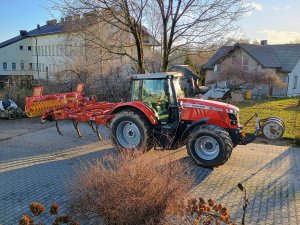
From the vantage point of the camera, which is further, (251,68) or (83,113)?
(251,68)

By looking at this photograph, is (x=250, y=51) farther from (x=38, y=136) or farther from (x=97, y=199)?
(x=97, y=199)

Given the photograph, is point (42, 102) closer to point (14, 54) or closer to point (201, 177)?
point (201, 177)

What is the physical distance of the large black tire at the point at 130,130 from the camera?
7.73m

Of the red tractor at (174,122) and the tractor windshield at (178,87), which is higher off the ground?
the tractor windshield at (178,87)

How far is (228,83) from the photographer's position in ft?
86.5

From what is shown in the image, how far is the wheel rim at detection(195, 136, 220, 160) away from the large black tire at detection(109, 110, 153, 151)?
4.35ft

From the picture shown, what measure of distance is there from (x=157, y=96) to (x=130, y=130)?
3.91 feet

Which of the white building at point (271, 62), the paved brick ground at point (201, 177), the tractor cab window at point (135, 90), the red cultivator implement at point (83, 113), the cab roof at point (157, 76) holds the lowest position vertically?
the paved brick ground at point (201, 177)

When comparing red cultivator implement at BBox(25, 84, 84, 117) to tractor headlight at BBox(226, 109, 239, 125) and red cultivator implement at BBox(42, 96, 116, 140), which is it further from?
tractor headlight at BBox(226, 109, 239, 125)

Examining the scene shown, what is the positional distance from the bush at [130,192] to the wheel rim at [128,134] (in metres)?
3.51

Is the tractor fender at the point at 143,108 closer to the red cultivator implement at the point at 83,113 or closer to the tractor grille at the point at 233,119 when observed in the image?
the red cultivator implement at the point at 83,113

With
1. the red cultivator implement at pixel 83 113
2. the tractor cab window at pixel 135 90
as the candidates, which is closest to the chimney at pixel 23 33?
the red cultivator implement at pixel 83 113

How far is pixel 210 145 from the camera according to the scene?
23.0ft

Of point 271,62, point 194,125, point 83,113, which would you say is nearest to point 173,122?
point 194,125
